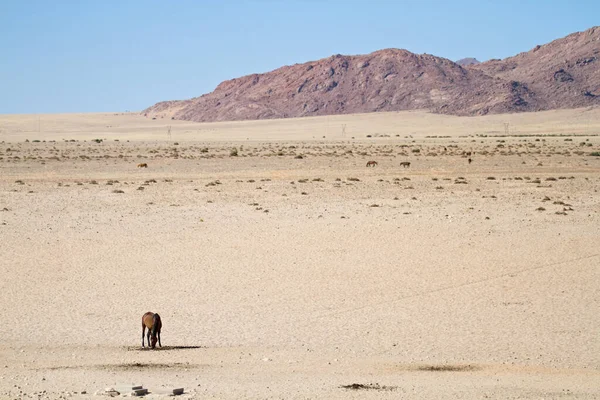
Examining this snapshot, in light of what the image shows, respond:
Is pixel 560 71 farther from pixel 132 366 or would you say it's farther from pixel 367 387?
pixel 367 387

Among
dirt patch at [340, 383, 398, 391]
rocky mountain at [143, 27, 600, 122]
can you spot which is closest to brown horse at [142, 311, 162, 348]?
dirt patch at [340, 383, 398, 391]

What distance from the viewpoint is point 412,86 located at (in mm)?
172125

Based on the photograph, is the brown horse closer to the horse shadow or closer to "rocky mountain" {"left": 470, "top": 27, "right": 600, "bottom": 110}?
the horse shadow

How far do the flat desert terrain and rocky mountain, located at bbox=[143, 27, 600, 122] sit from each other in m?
130

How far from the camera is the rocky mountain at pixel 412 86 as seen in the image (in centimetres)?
16000

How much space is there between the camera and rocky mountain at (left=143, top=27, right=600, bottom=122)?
160 metres

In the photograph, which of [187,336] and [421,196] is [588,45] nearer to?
[421,196]

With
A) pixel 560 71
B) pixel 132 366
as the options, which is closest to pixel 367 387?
→ pixel 132 366

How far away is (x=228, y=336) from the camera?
12.8 m

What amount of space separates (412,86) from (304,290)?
6280 inches

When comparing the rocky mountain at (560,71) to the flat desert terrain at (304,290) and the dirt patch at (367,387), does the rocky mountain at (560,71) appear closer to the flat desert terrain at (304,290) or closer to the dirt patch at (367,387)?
the flat desert terrain at (304,290)

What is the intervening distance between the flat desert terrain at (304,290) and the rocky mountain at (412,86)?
425 feet

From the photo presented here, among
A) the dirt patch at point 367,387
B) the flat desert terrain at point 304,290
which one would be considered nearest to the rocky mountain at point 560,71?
the flat desert terrain at point 304,290

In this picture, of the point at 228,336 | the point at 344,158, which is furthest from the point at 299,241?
the point at 344,158
